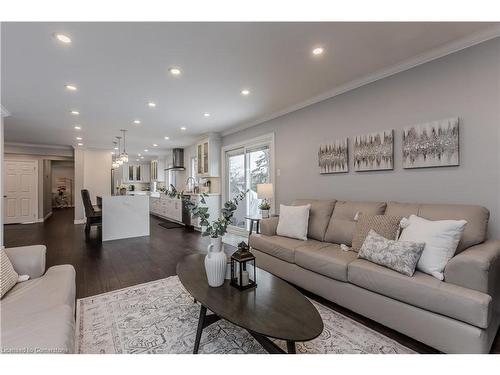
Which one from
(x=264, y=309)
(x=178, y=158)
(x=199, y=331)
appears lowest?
(x=199, y=331)

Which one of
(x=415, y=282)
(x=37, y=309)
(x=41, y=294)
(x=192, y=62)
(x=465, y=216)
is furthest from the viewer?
(x=192, y=62)

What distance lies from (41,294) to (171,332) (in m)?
0.96

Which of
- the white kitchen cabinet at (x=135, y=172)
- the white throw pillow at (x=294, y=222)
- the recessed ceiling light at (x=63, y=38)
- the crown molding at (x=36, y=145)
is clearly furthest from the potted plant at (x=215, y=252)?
the white kitchen cabinet at (x=135, y=172)

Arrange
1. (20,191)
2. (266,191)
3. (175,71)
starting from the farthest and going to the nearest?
(20,191) → (266,191) → (175,71)

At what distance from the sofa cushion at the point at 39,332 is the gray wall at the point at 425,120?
3.25 metres

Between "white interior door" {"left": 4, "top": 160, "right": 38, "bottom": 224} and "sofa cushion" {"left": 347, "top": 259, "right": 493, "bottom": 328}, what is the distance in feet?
31.8

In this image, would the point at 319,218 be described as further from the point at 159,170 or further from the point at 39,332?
the point at 159,170

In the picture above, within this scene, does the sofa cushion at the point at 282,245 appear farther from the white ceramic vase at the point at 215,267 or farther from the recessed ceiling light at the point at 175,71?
the recessed ceiling light at the point at 175,71

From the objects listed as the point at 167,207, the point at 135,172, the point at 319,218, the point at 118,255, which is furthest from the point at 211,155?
the point at 135,172

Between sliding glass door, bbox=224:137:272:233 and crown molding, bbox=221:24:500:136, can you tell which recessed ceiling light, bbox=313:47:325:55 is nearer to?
crown molding, bbox=221:24:500:136

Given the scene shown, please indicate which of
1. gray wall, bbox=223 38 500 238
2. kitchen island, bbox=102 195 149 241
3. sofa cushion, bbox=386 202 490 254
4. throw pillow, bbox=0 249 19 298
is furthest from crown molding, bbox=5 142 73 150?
sofa cushion, bbox=386 202 490 254

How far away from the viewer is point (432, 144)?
254cm

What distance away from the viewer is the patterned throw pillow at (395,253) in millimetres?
1917

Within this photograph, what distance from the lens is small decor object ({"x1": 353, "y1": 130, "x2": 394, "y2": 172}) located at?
2896 millimetres
